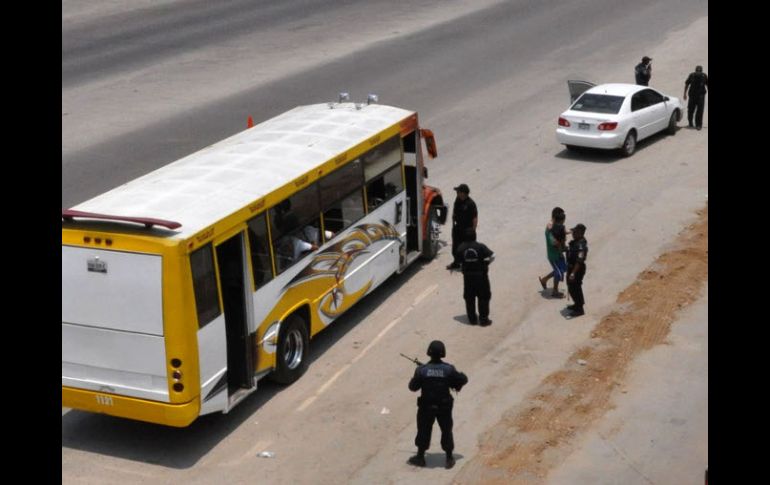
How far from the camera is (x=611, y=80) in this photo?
107ft

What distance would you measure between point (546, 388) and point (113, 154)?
14308 millimetres

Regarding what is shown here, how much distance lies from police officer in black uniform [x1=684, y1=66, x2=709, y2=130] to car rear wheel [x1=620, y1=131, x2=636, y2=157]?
9.05ft

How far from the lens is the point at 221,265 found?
13406 mm

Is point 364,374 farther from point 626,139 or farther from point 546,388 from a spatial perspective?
point 626,139

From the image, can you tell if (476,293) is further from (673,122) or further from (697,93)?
(697,93)

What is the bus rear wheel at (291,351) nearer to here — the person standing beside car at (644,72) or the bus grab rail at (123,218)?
the bus grab rail at (123,218)

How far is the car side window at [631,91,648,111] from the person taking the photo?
1032 inches

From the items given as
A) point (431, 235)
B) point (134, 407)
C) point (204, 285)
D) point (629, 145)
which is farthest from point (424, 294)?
point (629, 145)

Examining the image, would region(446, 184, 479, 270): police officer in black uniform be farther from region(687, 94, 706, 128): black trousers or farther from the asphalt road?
region(687, 94, 706, 128): black trousers

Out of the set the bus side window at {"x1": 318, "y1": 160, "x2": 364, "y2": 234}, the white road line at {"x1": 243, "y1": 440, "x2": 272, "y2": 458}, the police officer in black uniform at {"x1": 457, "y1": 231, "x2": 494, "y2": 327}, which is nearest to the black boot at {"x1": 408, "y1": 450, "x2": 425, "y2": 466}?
the white road line at {"x1": 243, "y1": 440, "x2": 272, "y2": 458}

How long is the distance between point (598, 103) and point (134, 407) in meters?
16.2

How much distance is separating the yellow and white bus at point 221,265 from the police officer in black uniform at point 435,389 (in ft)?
8.01

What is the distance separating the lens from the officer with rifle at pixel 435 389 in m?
11.9
